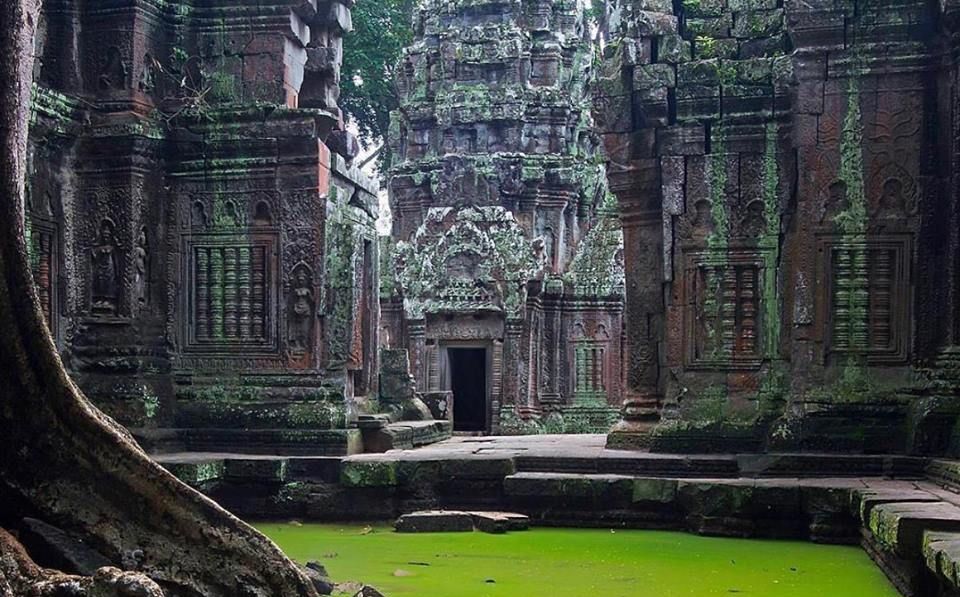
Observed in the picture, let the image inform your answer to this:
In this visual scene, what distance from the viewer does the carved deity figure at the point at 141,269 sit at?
10.3m

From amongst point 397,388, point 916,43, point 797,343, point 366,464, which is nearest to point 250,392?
point 366,464

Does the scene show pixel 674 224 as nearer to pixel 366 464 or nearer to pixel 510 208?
pixel 366 464

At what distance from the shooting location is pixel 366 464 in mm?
9445

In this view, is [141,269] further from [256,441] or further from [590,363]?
[590,363]

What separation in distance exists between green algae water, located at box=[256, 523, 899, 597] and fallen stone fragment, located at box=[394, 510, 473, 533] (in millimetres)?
126

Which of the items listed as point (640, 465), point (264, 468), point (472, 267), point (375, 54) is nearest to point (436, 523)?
point (264, 468)

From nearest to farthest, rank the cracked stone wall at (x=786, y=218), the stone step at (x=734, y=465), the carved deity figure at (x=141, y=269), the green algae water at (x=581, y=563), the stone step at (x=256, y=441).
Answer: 1. the green algae water at (x=581, y=563)
2. the stone step at (x=734, y=465)
3. the cracked stone wall at (x=786, y=218)
4. the stone step at (x=256, y=441)
5. the carved deity figure at (x=141, y=269)

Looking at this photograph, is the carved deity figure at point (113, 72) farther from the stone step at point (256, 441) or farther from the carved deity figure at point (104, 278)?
the stone step at point (256, 441)

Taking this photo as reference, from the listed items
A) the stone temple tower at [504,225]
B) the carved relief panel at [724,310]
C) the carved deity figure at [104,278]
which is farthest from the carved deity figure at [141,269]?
the stone temple tower at [504,225]

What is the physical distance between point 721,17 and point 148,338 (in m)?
5.42

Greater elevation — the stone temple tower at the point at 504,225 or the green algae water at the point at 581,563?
the stone temple tower at the point at 504,225

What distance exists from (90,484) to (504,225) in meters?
17.8

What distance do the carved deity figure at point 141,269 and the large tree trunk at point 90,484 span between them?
6329 mm

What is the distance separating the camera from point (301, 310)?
10281mm
